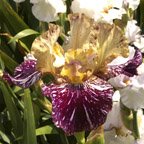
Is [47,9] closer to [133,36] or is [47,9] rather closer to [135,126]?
[133,36]

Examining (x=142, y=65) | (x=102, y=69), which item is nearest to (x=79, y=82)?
(x=102, y=69)

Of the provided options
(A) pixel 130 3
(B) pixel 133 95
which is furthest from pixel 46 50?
(A) pixel 130 3

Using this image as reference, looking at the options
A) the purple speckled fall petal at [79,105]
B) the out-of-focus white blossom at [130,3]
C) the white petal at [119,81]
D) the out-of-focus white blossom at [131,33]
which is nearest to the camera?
the purple speckled fall petal at [79,105]

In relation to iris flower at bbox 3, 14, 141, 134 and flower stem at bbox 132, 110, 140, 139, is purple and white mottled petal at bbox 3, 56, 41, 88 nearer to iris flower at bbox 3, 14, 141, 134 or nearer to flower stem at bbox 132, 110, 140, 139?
iris flower at bbox 3, 14, 141, 134

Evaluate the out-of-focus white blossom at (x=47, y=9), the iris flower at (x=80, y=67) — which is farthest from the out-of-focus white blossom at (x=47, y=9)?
the iris flower at (x=80, y=67)

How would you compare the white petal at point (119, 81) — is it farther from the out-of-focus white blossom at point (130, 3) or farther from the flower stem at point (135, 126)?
the out-of-focus white blossom at point (130, 3)

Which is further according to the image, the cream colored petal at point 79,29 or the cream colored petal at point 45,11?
the cream colored petal at point 45,11
